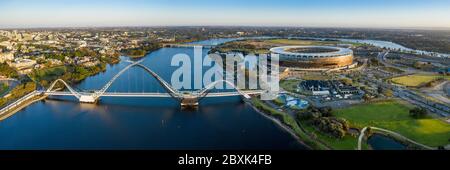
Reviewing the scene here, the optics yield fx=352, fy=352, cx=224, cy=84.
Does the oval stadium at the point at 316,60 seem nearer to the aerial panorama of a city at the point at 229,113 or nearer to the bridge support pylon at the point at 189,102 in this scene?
the aerial panorama of a city at the point at 229,113

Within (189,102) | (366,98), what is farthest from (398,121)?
(189,102)

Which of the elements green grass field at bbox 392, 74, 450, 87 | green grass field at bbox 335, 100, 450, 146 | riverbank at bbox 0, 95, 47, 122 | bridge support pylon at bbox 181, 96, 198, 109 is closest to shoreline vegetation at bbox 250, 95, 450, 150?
green grass field at bbox 335, 100, 450, 146

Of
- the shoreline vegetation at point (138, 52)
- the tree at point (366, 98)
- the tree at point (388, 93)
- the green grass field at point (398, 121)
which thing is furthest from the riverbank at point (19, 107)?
the shoreline vegetation at point (138, 52)

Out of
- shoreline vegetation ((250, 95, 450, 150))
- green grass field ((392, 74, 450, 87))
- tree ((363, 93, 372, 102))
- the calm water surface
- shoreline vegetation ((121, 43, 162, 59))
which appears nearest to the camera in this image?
shoreline vegetation ((250, 95, 450, 150))

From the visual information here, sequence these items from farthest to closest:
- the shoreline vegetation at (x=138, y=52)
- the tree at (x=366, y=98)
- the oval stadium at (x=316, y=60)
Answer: the shoreline vegetation at (x=138, y=52), the oval stadium at (x=316, y=60), the tree at (x=366, y=98)

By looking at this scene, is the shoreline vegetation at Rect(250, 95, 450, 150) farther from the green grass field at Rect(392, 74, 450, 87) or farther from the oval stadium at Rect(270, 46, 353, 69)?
the oval stadium at Rect(270, 46, 353, 69)
